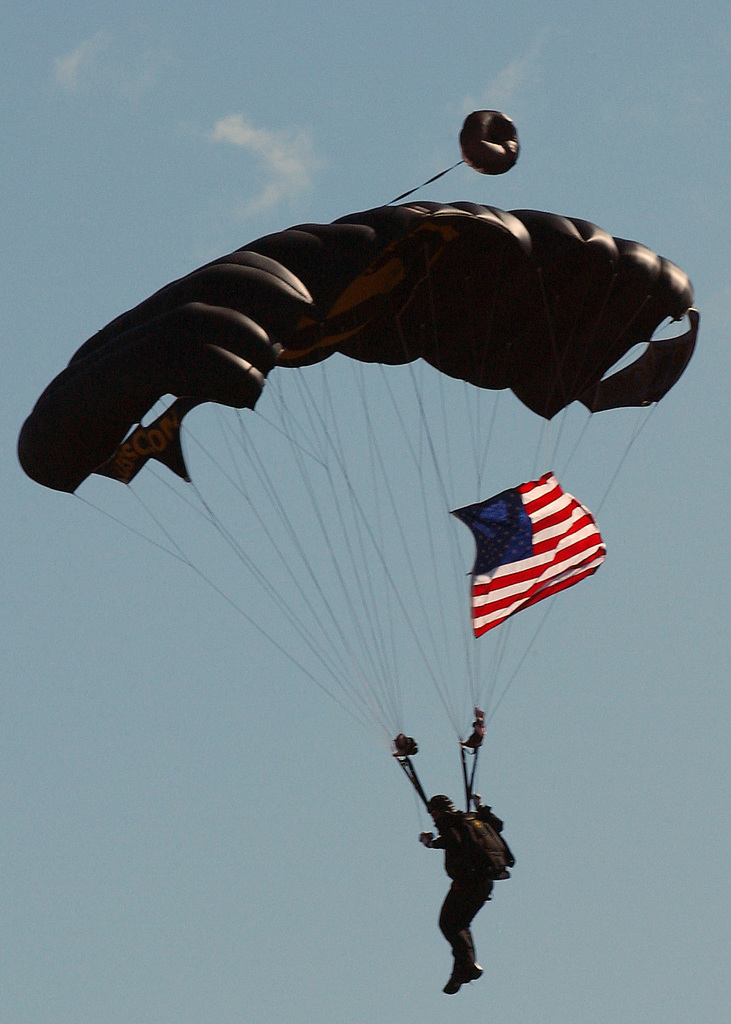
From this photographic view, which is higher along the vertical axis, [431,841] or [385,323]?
[385,323]

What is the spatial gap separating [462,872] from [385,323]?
6.89 m

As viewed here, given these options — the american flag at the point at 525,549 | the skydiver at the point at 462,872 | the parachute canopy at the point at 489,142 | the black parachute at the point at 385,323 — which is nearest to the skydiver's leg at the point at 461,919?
the skydiver at the point at 462,872

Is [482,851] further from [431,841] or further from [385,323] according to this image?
[385,323]

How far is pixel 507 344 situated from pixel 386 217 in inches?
130

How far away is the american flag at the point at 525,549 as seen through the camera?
25281mm

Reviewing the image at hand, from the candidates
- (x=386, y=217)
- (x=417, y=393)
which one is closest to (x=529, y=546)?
(x=417, y=393)

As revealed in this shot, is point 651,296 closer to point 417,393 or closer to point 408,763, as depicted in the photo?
point 417,393

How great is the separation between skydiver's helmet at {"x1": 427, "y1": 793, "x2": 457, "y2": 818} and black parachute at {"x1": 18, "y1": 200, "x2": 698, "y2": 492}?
4.57 meters

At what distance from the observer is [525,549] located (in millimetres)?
25578

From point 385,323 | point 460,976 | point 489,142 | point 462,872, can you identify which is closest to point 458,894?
point 462,872

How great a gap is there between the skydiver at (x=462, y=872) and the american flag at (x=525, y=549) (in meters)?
2.79

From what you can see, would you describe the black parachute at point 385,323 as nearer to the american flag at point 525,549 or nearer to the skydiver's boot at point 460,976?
the american flag at point 525,549

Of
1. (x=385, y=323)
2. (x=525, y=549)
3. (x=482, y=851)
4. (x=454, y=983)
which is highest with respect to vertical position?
(x=385, y=323)

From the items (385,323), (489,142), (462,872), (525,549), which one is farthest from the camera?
(385,323)
